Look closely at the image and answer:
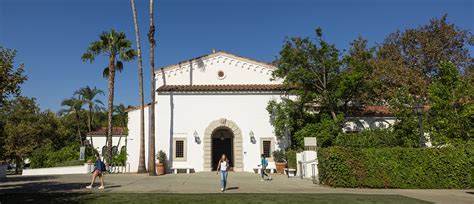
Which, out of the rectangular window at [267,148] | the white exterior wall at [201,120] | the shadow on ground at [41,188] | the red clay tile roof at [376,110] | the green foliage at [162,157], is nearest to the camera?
the shadow on ground at [41,188]

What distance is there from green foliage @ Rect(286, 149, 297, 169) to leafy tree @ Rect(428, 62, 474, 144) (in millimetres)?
7992

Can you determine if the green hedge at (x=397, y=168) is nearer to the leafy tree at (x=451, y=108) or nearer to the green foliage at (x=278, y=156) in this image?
the leafy tree at (x=451, y=108)

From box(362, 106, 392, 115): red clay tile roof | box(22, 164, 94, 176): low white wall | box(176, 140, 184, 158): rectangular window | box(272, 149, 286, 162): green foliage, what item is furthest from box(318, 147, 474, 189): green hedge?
box(22, 164, 94, 176): low white wall

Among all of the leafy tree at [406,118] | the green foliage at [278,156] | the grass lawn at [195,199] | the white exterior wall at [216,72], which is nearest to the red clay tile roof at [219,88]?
the white exterior wall at [216,72]

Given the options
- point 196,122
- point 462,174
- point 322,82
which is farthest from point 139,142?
point 462,174

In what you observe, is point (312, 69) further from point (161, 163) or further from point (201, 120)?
point (161, 163)

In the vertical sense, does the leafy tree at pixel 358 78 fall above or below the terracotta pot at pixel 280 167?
above

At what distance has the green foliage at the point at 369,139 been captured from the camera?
20.8 metres

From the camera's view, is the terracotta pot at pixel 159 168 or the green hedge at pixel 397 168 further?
the terracotta pot at pixel 159 168

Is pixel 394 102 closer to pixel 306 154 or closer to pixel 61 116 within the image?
pixel 306 154

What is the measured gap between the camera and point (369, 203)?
31.0 feet

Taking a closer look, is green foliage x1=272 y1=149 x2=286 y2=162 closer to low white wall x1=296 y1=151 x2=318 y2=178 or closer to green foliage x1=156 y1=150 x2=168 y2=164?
low white wall x1=296 y1=151 x2=318 y2=178

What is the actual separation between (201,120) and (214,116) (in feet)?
3.29

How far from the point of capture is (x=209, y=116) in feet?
76.9
